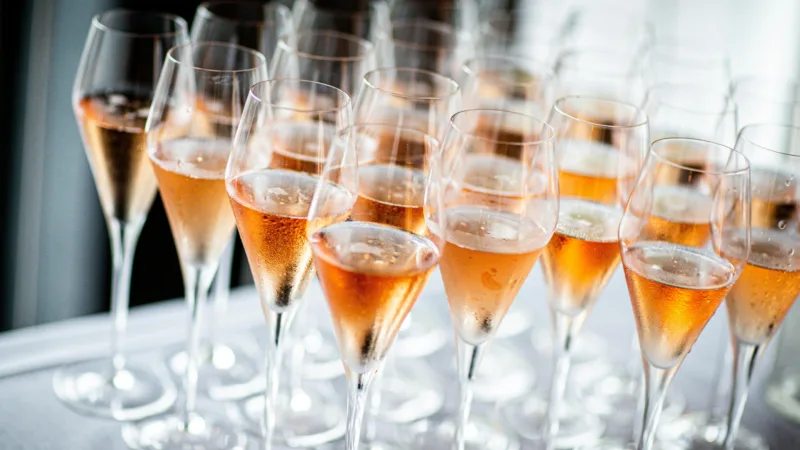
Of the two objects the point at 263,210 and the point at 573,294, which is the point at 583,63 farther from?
the point at 263,210

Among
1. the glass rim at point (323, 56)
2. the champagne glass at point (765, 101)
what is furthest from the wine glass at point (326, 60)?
the champagne glass at point (765, 101)

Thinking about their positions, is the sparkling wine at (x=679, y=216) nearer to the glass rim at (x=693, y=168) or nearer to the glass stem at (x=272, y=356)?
the glass rim at (x=693, y=168)

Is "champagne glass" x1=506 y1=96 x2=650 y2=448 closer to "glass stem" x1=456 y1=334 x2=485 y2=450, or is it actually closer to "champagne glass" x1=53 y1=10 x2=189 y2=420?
"glass stem" x1=456 y1=334 x2=485 y2=450

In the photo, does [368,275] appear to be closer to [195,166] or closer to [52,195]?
[195,166]

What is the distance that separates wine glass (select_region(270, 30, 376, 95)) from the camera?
129cm

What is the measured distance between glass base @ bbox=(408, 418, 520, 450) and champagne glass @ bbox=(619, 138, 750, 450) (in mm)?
294

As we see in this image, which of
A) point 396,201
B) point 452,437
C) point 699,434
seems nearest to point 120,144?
point 396,201

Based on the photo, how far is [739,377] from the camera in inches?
52.7

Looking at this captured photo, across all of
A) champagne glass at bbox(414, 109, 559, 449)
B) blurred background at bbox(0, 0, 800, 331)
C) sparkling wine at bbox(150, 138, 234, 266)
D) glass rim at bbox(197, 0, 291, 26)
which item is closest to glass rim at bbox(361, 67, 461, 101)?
champagne glass at bbox(414, 109, 559, 449)

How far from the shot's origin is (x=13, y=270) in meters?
2.42

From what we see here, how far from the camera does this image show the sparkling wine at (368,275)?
98cm

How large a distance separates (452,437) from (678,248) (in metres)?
0.43

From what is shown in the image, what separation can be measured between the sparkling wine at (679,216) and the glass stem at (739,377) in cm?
22

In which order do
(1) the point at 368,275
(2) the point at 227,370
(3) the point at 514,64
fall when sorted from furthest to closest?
(3) the point at 514,64 → (2) the point at 227,370 → (1) the point at 368,275
